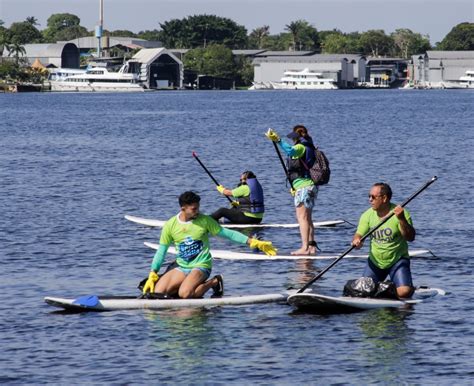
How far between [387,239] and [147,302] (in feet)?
13.6

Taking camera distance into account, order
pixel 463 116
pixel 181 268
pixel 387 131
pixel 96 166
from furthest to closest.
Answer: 1. pixel 463 116
2. pixel 387 131
3. pixel 96 166
4. pixel 181 268

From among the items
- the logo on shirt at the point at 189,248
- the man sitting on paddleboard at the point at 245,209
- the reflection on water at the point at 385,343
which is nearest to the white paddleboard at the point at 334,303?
the reflection on water at the point at 385,343

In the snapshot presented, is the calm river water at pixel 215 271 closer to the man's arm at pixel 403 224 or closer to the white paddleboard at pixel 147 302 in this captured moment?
the white paddleboard at pixel 147 302

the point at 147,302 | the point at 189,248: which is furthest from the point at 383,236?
the point at 147,302

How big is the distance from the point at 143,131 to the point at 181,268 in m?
77.4

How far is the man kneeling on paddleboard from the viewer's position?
20.8m

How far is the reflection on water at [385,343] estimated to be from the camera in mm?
18078

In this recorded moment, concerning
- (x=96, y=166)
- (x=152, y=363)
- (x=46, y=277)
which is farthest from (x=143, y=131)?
(x=152, y=363)

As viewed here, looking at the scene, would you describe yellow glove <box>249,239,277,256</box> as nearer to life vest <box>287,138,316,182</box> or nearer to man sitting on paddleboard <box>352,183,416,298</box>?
man sitting on paddleboard <box>352,183,416,298</box>

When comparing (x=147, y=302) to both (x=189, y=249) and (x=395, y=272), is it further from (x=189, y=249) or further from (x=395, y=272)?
(x=395, y=272)

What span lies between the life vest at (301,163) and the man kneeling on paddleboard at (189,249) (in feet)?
16.7

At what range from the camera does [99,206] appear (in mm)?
41375

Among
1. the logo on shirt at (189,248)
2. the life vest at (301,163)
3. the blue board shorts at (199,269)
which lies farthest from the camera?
the life vest at (301,163)

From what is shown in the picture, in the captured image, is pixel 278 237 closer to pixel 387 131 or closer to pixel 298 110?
pixel 387 131
